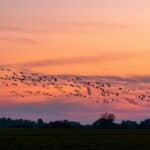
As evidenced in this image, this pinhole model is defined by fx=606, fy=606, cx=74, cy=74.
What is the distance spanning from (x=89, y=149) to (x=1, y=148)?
6.58 m

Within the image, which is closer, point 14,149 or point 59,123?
point 14,149

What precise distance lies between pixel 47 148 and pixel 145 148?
812cm

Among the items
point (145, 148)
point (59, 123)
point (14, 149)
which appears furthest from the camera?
point (59, 123)

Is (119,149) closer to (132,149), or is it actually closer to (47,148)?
(132,149)

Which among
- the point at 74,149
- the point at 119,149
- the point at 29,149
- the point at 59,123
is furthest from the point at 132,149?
the point at 59,123

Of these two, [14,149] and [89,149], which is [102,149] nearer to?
[89,149]

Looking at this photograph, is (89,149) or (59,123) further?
(59,123)

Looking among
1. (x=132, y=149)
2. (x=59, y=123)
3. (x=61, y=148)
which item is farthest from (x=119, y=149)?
(x=59, y=123)

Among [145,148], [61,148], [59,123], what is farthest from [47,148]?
[59,123]

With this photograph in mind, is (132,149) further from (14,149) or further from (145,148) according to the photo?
(14,149)

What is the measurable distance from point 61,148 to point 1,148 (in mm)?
4773

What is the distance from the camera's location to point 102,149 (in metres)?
45.5

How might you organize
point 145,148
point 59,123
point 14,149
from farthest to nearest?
point 59,123
point 145,148
point 14,149

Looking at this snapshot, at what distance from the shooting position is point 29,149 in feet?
148
